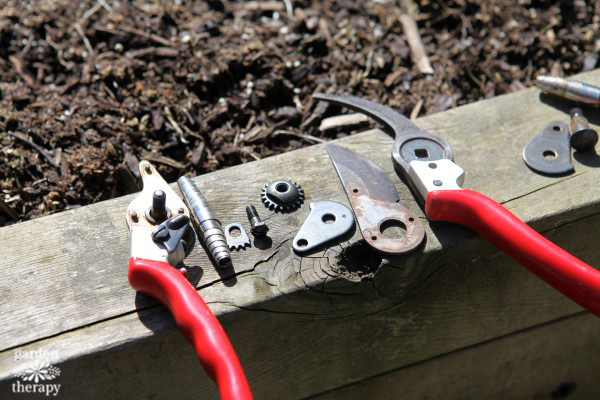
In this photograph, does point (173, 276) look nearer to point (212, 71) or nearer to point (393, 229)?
point (393, 229)

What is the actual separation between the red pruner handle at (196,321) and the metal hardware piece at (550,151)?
3.52 feet

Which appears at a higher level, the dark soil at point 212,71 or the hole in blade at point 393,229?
the hole in blade at point 393,229

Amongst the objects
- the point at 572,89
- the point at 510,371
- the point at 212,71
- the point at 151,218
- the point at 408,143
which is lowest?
the point at 510,371

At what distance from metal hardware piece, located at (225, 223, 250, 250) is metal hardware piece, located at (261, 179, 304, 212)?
12 cm

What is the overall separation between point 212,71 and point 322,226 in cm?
109

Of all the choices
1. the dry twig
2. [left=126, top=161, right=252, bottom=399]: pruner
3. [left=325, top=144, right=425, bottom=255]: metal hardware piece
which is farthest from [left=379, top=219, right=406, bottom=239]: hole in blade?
the dry twig

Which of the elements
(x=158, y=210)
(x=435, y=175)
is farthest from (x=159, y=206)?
(x=435, y=175)

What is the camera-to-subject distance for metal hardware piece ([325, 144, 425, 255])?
1755 millimetres

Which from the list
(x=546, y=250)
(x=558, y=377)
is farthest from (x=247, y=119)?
(x=558, y=377)

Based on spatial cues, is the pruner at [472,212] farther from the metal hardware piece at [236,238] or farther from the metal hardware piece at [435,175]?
the metal hardware piece at [236,238]

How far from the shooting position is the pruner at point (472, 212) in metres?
1.56

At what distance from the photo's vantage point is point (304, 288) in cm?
170

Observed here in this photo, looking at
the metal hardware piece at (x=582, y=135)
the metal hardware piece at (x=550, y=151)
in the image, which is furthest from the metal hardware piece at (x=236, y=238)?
the metal hardware piece at (x=582, y=135)

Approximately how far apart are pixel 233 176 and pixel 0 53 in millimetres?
1416
